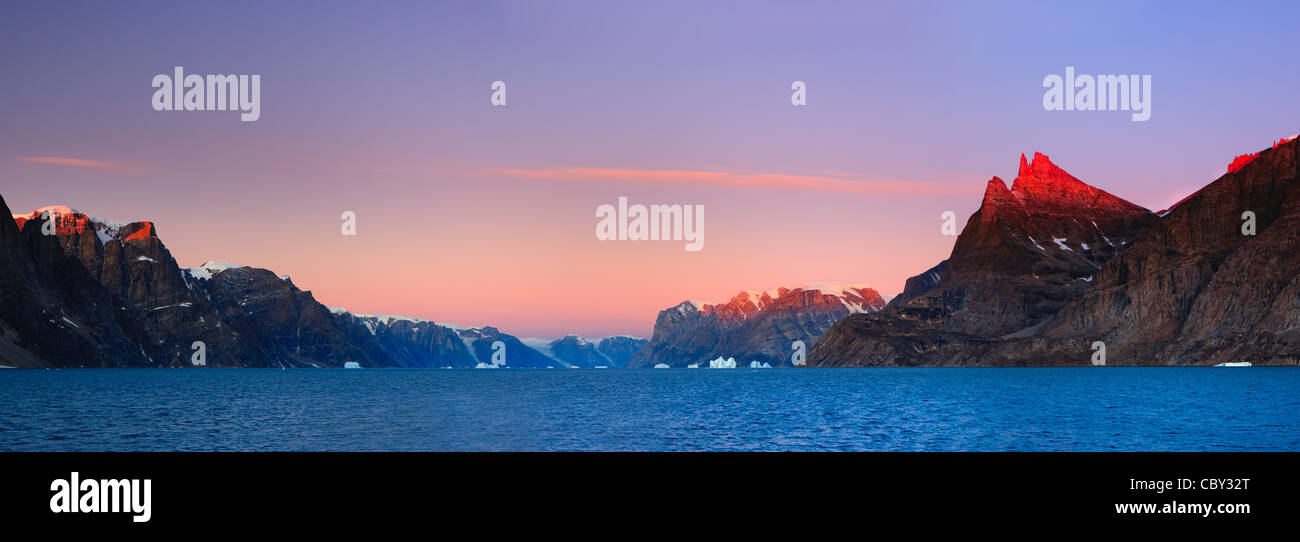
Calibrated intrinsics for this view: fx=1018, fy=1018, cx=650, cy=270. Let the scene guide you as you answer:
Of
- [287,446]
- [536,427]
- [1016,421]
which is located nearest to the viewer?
[287,446]
